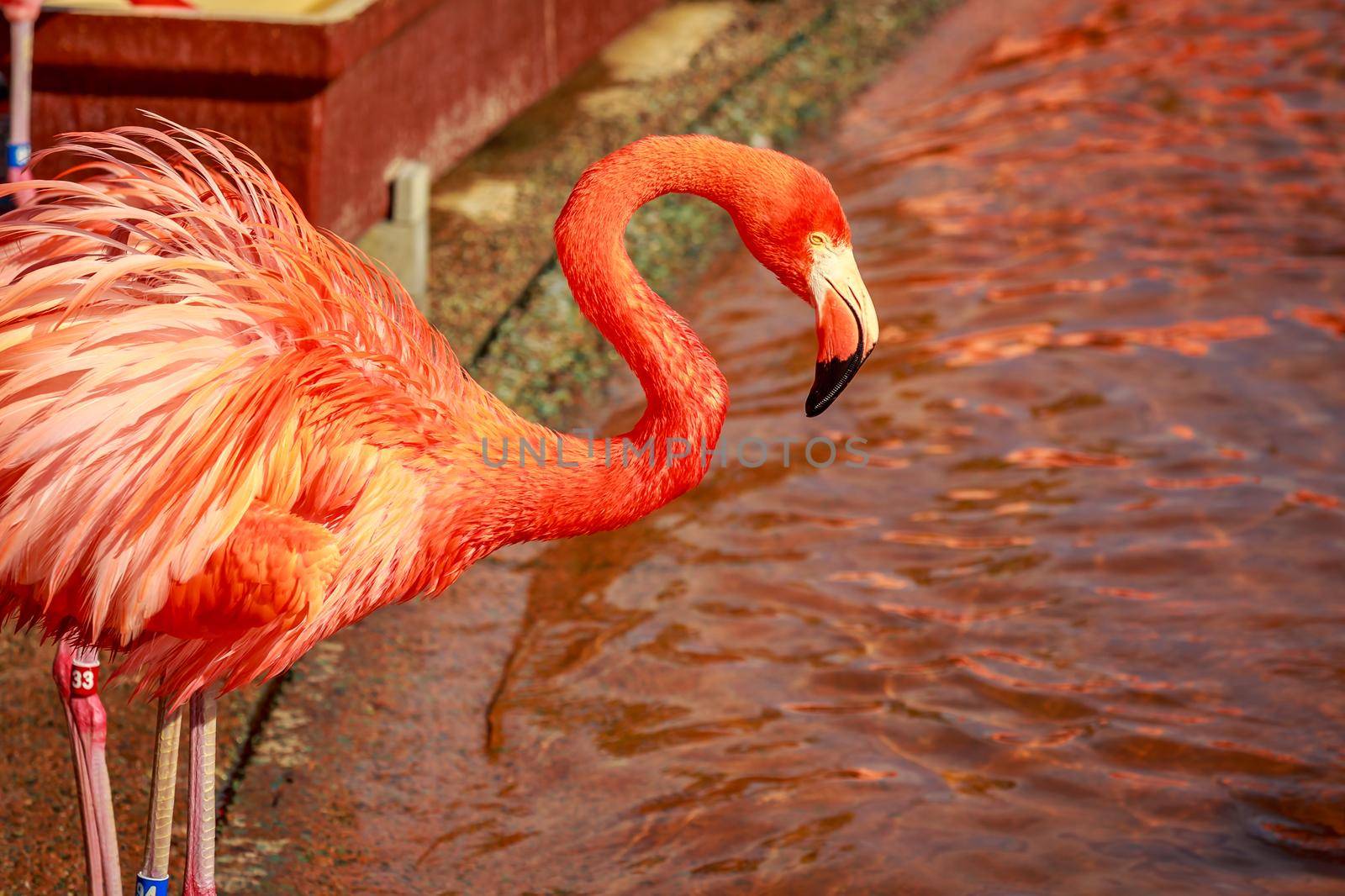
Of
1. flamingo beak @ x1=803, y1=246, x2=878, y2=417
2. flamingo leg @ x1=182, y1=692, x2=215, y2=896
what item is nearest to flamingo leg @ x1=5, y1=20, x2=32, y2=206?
flamingo leg @ x1=182, y1=692, x2=215, y2=896

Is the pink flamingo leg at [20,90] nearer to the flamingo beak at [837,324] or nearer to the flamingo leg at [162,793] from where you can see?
the flamingo leg at [162,793]

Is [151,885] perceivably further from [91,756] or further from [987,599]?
[987,599]

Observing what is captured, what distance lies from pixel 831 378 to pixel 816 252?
0.23m

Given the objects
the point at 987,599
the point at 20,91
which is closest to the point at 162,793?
the point at 20,91

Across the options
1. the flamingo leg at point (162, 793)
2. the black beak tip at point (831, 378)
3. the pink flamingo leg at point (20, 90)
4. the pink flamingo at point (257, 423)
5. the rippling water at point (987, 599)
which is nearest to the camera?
the pink flamingo at point (257, 423)

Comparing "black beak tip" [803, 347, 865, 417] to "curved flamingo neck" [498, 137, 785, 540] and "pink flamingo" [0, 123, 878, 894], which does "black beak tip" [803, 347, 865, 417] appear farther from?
"curved flamingo neck" [498, 137, 785, 540]

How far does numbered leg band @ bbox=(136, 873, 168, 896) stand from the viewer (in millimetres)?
2699

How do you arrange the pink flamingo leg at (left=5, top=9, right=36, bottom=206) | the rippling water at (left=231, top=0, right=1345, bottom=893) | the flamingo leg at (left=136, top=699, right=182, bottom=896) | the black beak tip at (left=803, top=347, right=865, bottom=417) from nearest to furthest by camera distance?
1. the black beak tip at (left=803, top=347, right=865, bottom=417)
2. the flamingo leg at (left=136, top=699, right=182, bottom=896)
3. the rippling water at (left=231, top=0, right=1345, bottom=893)
4. the pink flamingo leg at (left=5, top=9, right=36, bottom=206)

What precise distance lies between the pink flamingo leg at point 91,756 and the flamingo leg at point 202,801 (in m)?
0.13

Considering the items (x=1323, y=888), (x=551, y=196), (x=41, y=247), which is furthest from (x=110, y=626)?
(x=551, y=196)

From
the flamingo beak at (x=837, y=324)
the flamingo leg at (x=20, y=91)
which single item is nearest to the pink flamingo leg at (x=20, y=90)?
the flamingo leg at (x=20, y=91)

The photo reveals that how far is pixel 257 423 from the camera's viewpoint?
2477 millimetres

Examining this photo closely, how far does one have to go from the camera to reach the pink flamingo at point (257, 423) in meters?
2.41

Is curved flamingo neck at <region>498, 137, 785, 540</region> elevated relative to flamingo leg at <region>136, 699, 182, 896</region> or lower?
elevated
